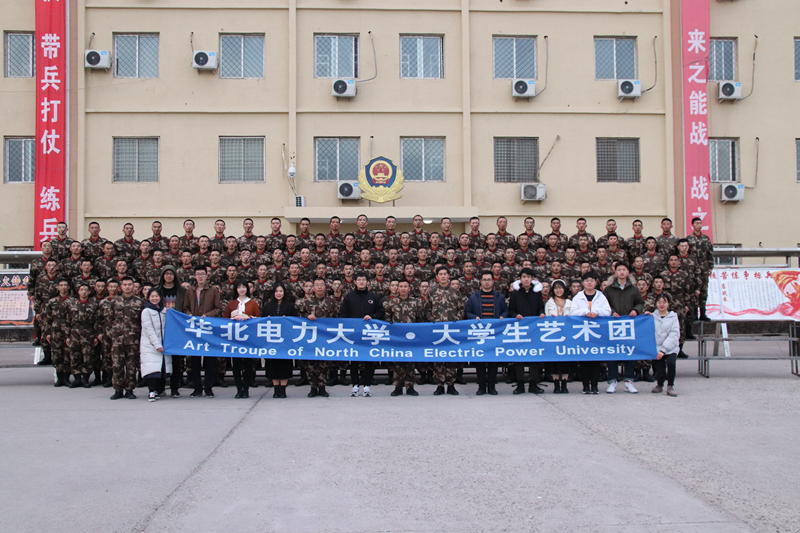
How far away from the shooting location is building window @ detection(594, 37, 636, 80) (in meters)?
17.3

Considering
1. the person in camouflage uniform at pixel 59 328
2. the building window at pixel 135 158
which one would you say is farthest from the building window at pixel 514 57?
the person in camouflage uniform at pixel 59 328

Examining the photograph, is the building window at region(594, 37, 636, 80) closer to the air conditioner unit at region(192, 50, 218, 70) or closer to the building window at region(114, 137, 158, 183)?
the air conditioner unit at region(192, 50, 218, 70)

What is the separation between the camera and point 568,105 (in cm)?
1698

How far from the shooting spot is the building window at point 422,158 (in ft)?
55.0

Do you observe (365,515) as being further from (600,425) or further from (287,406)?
(287,406)

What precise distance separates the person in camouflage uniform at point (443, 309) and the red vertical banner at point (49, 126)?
11490mm

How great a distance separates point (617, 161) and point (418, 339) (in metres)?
10.7

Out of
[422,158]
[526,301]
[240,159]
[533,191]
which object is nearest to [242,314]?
[526,301]

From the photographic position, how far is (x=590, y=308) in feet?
29.7

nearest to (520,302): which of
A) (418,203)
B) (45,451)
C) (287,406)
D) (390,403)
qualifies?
(390,403)

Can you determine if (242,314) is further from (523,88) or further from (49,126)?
(523,88)

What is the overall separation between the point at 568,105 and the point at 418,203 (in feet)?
15.7

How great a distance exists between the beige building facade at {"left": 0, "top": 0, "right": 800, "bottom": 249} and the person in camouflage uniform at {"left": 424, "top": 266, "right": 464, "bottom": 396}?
22.9 feet

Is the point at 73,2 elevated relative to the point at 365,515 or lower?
elevated
